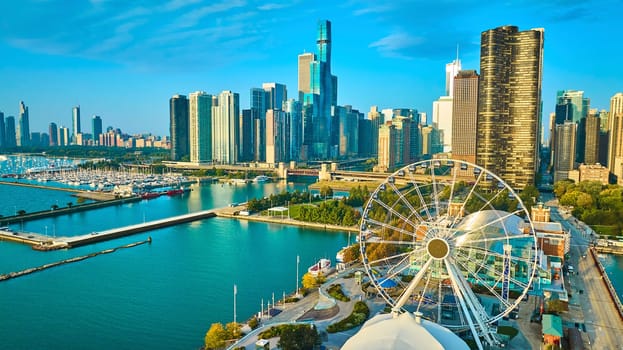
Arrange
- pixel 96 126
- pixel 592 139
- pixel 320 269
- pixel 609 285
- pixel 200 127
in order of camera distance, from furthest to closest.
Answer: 1. pixel 96 126
2. pixel 200 127
3. pixel 592 139
4. pixel 320 269
5. pixel 609 285

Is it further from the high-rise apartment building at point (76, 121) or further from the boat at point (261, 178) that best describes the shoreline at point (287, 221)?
the high-rise apartment building at point (76, 121)

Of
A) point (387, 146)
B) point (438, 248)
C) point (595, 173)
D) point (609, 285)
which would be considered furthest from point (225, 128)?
point (438, 248)

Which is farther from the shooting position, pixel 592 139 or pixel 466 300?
pixel 592 139

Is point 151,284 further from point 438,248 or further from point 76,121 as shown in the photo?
point 76,121

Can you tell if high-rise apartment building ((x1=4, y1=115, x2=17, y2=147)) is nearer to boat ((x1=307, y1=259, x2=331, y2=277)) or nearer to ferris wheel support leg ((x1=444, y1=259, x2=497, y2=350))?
boat ((x1=307, y1=259, x2=331, y2=277))

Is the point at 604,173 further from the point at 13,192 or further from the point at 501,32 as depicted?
the point at 13,192

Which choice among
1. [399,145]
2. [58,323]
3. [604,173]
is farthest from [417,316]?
[399,145]
